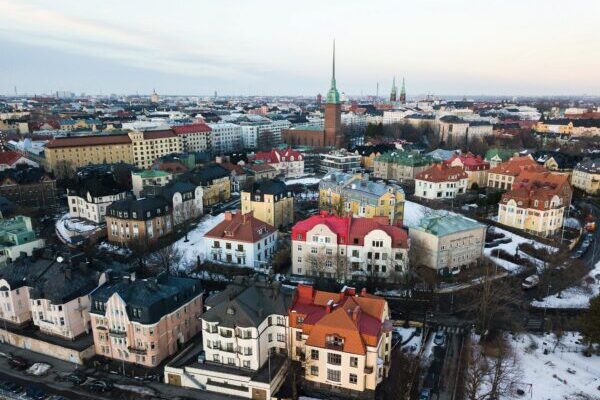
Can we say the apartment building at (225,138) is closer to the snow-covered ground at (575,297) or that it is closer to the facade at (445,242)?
the facade at (445,242)

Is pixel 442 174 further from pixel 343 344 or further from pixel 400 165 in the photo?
pixel 343 344

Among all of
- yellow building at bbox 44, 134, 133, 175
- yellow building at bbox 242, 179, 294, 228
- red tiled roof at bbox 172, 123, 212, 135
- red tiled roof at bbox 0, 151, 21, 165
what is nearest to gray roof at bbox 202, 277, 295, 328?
yellow building at bbox 242, 179, 294, 228

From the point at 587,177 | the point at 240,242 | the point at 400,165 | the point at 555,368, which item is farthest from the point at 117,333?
the point at 587,177

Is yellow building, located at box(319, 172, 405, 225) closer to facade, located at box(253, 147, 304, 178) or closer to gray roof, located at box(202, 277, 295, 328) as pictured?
→ gray roof, located at box(202, 277, 295, 328)

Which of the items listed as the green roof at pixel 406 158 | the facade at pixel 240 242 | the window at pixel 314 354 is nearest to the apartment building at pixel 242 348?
the window at pixel 314 354

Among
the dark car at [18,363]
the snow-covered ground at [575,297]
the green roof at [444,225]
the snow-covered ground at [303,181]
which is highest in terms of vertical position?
the green roof at [444,225]

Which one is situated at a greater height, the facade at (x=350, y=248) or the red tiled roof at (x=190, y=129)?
the red tiled roof at (x=190, y=129)

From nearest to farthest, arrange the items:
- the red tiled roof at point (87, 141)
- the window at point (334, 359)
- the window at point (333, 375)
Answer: the window at point (334, 359), the window at point (333, 375), the red tiled roof at point (87, 141)
